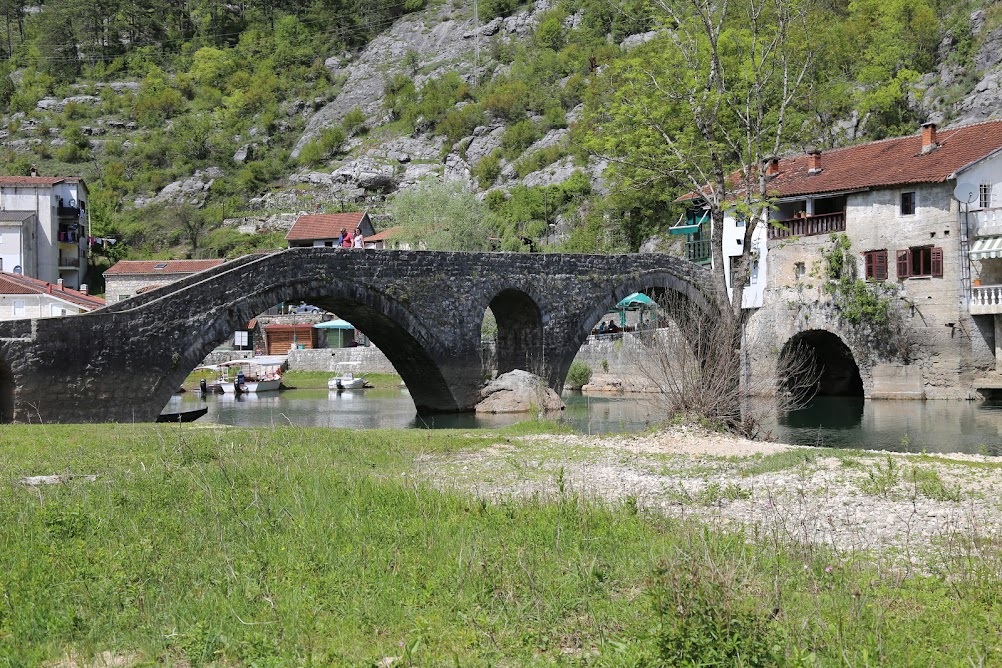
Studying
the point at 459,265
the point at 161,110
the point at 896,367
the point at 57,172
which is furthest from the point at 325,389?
the point at 161,110

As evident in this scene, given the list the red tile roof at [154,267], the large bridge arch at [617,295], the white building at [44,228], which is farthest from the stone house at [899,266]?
the white building at [44,228]

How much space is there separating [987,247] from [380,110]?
88940mm

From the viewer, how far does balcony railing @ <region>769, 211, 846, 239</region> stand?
41.4m

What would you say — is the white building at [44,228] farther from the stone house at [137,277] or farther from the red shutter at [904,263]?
the red shutter at [904,263]

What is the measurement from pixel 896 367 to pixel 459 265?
61.4 ft

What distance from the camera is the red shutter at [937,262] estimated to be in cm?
3809

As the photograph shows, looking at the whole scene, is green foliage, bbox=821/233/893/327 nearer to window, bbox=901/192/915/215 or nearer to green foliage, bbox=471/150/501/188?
window, bbox=901/192/915/215

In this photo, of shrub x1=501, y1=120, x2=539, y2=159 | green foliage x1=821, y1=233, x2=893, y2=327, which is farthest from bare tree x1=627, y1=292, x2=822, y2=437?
shrub x1=501, y1=120, x2=539, y2=159

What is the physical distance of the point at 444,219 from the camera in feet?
192

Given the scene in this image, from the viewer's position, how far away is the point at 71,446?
48.5 feet

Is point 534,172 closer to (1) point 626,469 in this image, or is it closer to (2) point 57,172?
(2) point 57,172

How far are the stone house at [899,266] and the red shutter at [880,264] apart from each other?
0.04m

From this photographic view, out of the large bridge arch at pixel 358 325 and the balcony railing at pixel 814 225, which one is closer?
the large bridge arch at pixel 358 325

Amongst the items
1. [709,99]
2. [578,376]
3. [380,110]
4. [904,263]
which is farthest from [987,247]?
[380,110]
